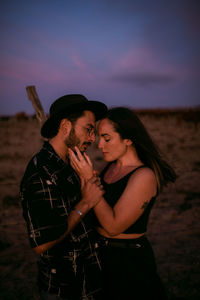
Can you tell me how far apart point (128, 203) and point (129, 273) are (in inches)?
28.9

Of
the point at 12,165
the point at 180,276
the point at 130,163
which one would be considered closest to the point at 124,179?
the point at 130,163

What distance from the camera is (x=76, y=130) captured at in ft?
8.45

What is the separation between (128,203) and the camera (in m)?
2.31

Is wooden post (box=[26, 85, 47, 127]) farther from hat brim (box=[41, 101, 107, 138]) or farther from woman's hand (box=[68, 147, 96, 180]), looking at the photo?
woman's hand (box=[68, 147, 96, 180])

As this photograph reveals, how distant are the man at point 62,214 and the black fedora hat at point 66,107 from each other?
1cm

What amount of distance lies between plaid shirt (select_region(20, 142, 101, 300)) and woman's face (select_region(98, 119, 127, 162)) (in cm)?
53

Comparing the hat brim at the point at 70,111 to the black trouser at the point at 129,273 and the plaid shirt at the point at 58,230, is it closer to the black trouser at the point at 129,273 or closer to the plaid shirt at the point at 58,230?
the plaid shirt at the point at 58,230

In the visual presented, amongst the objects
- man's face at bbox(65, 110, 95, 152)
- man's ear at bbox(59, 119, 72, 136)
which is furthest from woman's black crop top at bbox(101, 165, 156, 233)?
man's ear at bbox(59, 119, 72, 136)

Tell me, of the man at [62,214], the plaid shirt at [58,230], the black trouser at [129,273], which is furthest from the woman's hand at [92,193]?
the black trouser at [129,273]

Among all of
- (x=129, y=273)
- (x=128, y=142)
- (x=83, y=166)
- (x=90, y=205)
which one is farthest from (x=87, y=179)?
(x=129, y=273)

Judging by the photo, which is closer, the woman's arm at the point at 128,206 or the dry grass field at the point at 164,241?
the woman's arm at the point at 128,206

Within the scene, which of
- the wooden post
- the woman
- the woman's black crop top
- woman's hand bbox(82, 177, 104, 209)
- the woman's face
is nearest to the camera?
woman's hand bbox(82, 177, 104, 209)

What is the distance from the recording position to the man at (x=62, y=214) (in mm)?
1925

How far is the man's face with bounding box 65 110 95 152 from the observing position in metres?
2.56
